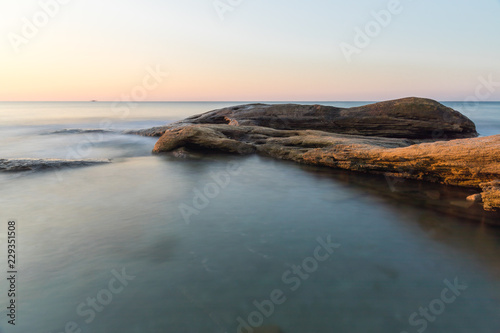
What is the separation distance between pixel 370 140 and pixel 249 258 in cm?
956

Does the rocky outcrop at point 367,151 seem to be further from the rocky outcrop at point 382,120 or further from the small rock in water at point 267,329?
the small rock in water at point 267,329

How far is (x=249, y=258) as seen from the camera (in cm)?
503

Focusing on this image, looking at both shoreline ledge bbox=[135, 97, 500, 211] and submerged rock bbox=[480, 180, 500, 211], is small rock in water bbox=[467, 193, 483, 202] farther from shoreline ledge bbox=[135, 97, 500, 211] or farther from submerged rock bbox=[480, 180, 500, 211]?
submerged rock bbox=[480, 180, 500, 211]

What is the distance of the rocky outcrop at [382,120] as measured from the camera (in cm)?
1644

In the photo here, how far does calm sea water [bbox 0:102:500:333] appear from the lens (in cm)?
363

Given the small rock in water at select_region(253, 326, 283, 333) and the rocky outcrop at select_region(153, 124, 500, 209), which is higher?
the rocky outcrop at select_region(153, 124, 500, 209)

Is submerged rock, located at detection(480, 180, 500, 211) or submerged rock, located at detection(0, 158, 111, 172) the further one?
submerged rock, located at detection(0, 158, 111, 172)

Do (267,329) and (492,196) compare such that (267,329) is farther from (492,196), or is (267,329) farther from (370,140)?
(370,140)

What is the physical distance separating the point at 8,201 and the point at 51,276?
487 cm

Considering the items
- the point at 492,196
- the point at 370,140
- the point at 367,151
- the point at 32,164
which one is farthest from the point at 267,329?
the point at 32,164

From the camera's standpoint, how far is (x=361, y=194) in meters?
8.49

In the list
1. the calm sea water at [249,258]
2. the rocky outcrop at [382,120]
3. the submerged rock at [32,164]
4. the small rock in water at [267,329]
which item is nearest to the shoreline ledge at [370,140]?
the rocky outcrop at [382,120]

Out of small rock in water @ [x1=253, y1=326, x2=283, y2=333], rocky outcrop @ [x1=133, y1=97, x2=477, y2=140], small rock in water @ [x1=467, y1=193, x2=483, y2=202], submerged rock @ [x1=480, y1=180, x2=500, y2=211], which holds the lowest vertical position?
small rock in water @ [x1=253, y1=326, x2=283, y2=333]

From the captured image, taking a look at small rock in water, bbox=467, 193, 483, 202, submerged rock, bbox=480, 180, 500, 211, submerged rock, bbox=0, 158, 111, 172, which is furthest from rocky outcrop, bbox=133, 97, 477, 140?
submerged rock, bbox=480, 180, 500, 211
